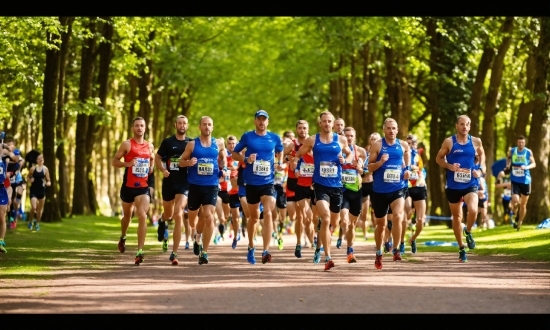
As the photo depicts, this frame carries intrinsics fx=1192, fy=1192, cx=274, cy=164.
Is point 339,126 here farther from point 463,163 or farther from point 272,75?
point 272,75

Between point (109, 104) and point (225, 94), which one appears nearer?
point (109, 104)

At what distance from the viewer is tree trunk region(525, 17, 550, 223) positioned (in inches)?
1313

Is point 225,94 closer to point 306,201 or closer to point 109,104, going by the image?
point 109,104

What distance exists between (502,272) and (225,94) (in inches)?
1666

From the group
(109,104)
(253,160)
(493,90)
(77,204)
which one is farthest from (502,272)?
→ (109,104)

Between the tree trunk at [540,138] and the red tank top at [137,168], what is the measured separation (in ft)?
52.5

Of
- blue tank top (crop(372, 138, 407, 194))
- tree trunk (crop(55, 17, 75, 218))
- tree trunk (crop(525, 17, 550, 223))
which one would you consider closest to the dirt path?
blue tank top (crop(372, 138, 407, 194))

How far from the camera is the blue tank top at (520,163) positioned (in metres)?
31.5

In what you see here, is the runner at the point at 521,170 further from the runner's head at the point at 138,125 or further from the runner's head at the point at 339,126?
the runner's head at the point at 138,125

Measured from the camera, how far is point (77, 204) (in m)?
44.5

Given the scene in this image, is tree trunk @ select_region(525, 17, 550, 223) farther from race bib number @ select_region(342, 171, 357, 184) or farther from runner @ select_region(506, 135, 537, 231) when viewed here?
race bib number @ select_region(342, 171, 357, 184)

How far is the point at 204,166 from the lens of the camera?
1961cm

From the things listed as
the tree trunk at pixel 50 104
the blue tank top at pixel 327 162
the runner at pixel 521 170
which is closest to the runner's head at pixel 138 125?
the blue tank top at pixel 327 162

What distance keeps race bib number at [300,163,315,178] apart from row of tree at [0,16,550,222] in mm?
9940
